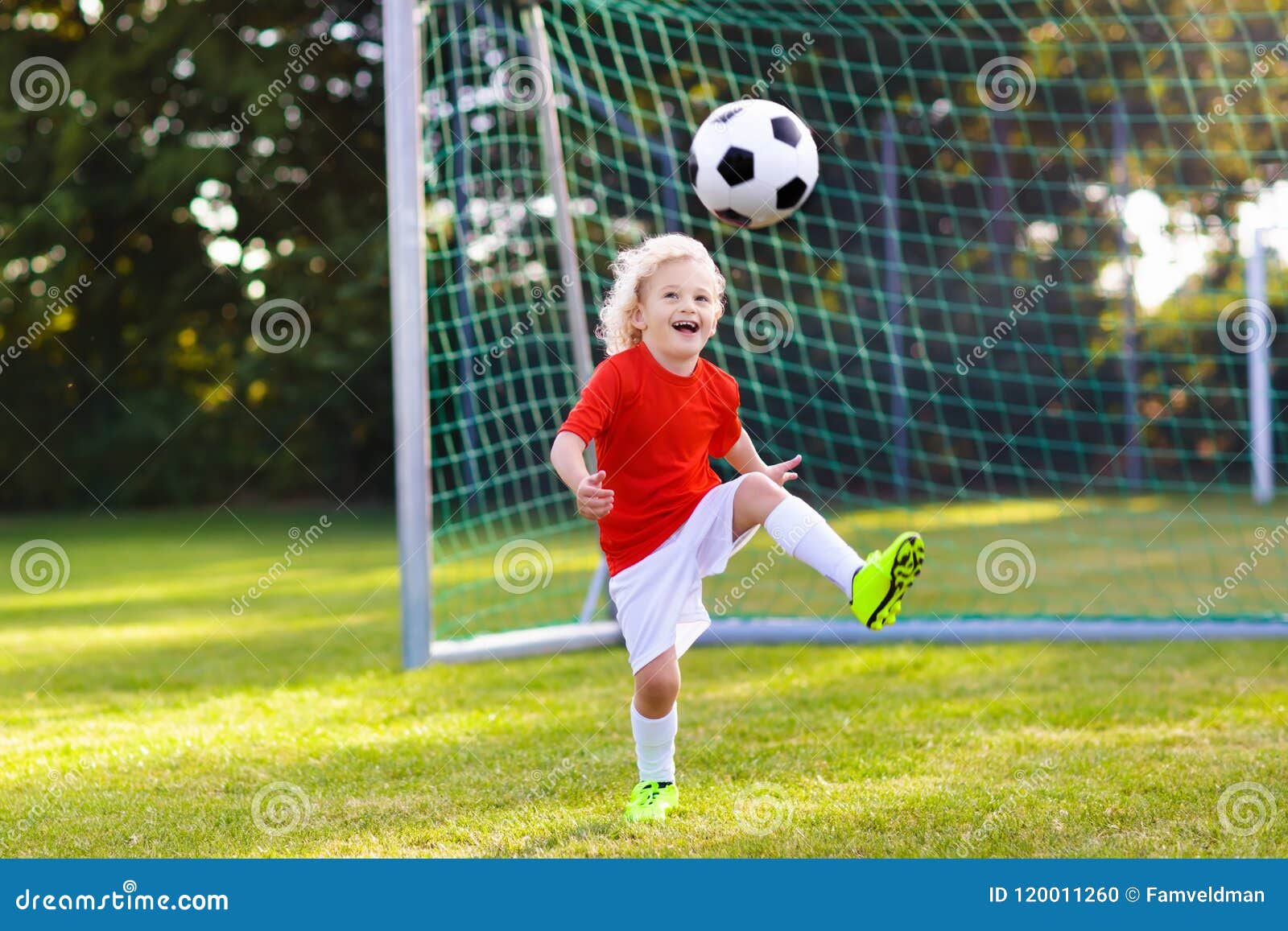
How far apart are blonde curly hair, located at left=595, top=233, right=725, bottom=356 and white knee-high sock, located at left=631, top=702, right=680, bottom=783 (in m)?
0.93

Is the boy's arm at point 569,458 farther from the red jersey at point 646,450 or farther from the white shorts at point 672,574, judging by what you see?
the white shorts at point 672,574

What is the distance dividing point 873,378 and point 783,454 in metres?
4.31

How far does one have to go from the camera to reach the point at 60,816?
10.2 ft

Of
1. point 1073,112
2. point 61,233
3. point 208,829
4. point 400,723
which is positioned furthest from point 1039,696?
point 61,233

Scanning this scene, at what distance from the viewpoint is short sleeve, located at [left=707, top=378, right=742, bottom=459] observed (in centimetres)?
318

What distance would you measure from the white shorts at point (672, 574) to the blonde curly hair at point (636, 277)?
48 cm

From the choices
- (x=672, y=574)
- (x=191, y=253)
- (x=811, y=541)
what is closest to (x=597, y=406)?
(x=672, y=574)

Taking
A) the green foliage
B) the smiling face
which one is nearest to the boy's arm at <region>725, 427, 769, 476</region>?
the smiling face

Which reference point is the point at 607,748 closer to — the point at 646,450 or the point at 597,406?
the point at 646,450

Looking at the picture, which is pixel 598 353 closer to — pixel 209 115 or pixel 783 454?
pixel 783 454

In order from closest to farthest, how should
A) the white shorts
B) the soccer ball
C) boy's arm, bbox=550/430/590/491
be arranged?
boy's arm, bbox=550/430/590/491, the white shorts, the soccer ball

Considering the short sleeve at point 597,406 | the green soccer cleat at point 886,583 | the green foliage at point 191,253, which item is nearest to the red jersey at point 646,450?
the short sleeve at point 597,406

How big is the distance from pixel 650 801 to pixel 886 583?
0.83 meters

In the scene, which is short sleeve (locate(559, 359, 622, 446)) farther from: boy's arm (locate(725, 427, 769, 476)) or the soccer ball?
the soccer ball
